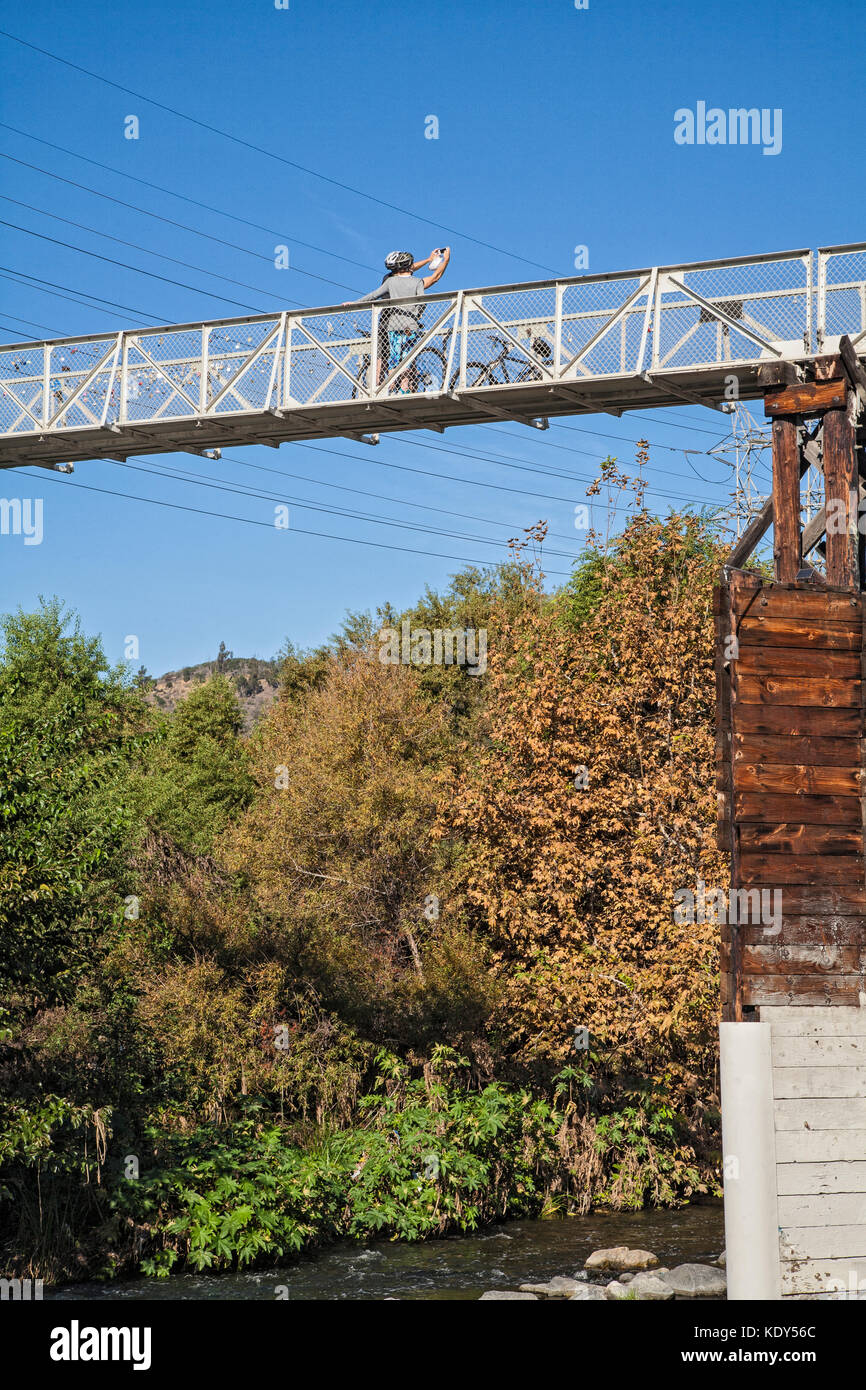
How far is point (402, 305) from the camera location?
61.8ft

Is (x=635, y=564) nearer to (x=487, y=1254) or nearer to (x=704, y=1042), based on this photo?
(x=704, y=1042)

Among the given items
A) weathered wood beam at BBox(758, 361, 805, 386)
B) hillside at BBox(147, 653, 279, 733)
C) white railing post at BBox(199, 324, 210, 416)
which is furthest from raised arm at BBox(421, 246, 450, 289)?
hillside at BBox(147, 653, 279, 733)

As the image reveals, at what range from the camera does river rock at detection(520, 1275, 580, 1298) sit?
670 inches

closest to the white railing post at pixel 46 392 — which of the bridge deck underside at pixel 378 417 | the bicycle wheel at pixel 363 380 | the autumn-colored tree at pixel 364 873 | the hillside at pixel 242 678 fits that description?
the bridge deck underside at pixel 378 417

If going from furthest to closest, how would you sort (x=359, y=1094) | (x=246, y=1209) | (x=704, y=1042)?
(x=359, y=1094) < (x=704, y=1042) < (x=246, y=1209)

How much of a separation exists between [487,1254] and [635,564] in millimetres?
10813

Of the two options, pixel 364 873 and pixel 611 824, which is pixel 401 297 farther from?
A: pixel 364 873

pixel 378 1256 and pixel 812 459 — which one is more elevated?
pixel 812 459

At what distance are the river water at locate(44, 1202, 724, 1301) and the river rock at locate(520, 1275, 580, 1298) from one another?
36 centimetres

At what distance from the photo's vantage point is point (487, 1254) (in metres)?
19.3

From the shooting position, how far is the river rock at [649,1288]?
1652 centimetres

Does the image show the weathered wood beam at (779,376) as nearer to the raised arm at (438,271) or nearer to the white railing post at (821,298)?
the white railing post at (821,298)

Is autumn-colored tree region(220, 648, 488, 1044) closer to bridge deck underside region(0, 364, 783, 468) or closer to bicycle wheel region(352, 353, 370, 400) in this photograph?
bridge deck underside region(0, 364, 783, 468)
